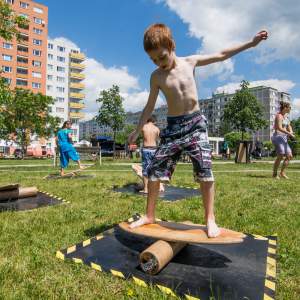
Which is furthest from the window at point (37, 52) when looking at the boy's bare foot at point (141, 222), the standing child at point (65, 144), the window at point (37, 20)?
the boy's bare foot at point (141, 222)

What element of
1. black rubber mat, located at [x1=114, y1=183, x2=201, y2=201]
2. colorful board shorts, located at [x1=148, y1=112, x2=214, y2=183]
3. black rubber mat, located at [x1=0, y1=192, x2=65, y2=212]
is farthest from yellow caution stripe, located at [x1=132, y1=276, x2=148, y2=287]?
black rubber mat, located at [x1=114, y1=183, x2=201, y2=201]

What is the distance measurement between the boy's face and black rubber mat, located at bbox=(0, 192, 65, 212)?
3650 millimetres

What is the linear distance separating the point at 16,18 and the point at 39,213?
1354 centimetres

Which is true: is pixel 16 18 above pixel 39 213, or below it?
above

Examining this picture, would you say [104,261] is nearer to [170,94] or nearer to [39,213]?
[170,94]

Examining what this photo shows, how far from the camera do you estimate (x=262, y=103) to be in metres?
133

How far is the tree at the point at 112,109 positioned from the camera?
3159cm

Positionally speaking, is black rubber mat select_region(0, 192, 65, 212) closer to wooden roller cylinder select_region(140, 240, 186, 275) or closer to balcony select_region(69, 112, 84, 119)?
wooden roller cylinder select_region(140, 240, 186, 275)

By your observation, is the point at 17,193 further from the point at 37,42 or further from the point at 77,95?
the point at 77,95

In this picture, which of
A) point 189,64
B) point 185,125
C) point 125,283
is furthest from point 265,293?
point 189,64

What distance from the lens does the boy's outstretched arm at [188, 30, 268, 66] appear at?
3.55 metres

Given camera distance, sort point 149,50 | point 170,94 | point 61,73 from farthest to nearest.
Result: point 61,73, point 170,94, point 149,50

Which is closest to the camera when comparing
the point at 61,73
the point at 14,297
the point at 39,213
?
the point at 14,297

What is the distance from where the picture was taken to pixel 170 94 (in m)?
3.51
